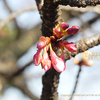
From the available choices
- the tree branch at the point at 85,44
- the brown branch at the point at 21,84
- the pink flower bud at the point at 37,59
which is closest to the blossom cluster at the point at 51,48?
the pink flower bud at the point at 37,59

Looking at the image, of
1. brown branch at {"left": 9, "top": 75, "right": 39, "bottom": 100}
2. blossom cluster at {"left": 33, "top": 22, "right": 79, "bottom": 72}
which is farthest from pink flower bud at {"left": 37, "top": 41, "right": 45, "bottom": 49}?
brown branch at {"left": 9, "top": 75, "right": 39, "bottom": 100}

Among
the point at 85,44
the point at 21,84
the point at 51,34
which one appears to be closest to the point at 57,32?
the point at 51,34

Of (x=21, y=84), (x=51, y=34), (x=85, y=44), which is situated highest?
(x=51, y=34)

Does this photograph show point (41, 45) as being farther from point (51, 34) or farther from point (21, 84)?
point (21, 84)

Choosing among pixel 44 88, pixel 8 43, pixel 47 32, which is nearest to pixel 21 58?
pixel 8 43

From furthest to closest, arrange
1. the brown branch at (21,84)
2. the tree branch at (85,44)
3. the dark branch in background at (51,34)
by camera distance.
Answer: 1. the brown branch at (21,84)
2. the tree branch at (85,44)
3. the dark branch in background at (51,34)

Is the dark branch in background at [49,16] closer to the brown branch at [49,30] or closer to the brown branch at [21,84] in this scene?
the brown branch at [49,30]

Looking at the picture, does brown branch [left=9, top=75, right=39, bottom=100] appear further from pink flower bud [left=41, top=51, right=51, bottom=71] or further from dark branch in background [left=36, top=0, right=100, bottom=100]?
pink flower bud [left=41, top=51, right=51, bottom=71]

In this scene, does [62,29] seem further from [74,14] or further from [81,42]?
[74,14]

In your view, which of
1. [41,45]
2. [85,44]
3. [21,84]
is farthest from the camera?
[21,84]
